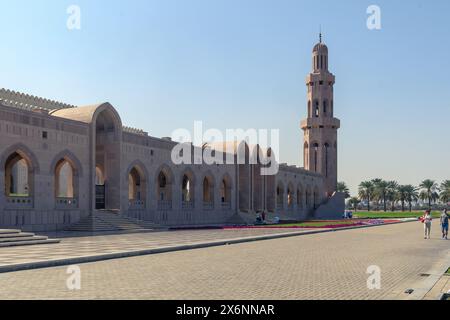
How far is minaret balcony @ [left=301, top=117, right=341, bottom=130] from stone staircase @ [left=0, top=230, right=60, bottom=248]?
5446 cm

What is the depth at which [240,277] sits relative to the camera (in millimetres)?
10234

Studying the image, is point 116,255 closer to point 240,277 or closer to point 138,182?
point 240,277

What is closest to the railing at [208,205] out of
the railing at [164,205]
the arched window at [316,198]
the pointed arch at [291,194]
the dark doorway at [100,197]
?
the railing at [164,205]

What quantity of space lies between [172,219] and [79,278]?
25.9 meters

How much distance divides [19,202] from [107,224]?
5166 mm

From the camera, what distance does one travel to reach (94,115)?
2902 centimetres

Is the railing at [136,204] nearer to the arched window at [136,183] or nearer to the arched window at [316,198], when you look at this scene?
the arched window at [136,183]

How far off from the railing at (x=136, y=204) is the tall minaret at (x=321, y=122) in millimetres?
41256

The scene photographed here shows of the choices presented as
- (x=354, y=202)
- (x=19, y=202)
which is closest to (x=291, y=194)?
(x=19, y=202)

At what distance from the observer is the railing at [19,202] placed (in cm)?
2386

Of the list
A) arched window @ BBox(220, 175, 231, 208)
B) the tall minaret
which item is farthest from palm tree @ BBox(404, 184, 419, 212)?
arched window @ BBox(220, 175, 231, 208)

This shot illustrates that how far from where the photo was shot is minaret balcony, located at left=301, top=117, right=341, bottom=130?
227 ft

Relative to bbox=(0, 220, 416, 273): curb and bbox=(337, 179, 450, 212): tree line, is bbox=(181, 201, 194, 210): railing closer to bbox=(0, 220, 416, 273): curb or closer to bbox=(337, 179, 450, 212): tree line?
bbox=(0, 220, 416, 273): curb
